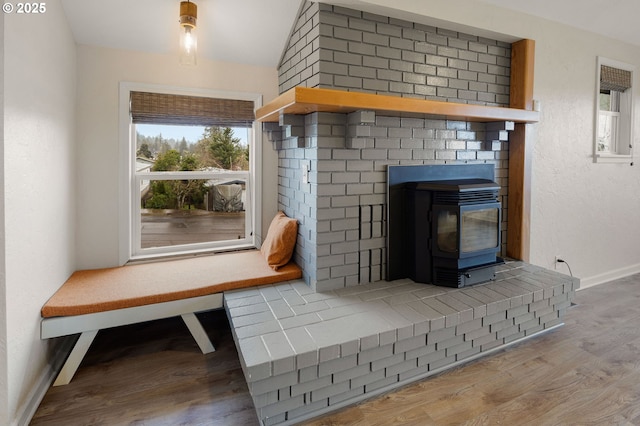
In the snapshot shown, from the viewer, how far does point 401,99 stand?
7.41 ft

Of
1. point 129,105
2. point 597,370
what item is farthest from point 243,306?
point 597,370

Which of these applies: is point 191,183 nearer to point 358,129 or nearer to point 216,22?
point 216,22

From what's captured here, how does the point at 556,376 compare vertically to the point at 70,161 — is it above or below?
below

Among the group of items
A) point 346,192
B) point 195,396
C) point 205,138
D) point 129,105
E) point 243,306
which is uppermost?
point 129,105

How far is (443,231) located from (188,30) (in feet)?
7.21

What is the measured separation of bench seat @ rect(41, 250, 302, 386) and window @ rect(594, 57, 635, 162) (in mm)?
3630

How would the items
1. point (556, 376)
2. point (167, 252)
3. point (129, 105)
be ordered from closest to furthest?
point (556, 376)
point (129, 105)
point (167, 252)

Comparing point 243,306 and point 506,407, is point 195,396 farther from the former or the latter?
point 506,407

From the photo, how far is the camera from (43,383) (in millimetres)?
2002

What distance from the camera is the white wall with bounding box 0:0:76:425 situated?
5.33 ft

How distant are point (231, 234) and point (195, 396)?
1.48 meters

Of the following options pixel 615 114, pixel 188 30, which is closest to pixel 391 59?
pixel 188 30

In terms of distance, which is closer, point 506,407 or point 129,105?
point 506,407

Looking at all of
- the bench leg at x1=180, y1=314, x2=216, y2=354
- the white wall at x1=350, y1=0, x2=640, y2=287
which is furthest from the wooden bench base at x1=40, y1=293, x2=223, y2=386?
the white wall at x1=350, y1=0, x2=640, y2=287
